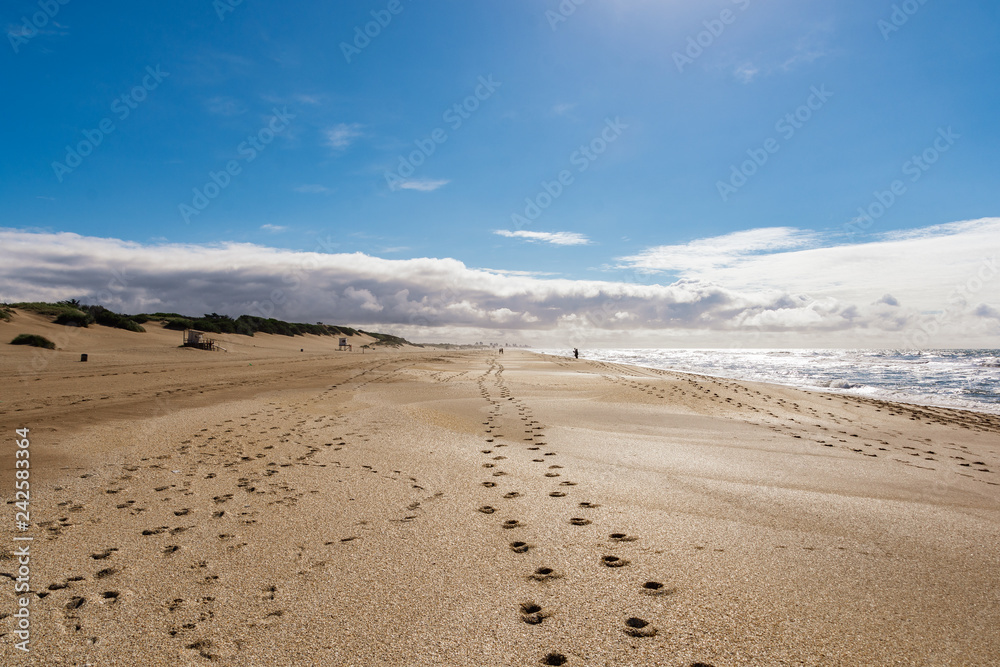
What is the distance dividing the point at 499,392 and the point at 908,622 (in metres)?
12.2

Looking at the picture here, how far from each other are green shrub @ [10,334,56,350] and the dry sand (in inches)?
731

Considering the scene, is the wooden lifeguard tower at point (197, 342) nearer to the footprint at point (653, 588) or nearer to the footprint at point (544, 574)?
the footprint at point (544, 574)

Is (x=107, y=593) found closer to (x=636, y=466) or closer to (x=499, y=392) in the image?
(x=636, y=466)

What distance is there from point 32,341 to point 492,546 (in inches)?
1111

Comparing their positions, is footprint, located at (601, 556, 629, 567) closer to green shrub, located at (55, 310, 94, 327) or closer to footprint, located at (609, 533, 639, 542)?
footprint, located at (609, 533, 639, 542)

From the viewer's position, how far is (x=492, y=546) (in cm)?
372

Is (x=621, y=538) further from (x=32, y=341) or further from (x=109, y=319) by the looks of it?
(x=109, y=319)

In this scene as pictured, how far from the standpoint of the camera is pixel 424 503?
15.5ft

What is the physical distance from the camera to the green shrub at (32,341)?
21577mm

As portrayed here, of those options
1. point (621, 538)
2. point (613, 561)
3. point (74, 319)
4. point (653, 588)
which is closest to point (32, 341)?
point (74, 319)

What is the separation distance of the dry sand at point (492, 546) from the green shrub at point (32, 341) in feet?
60.9

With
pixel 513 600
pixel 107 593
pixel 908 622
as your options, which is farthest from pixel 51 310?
pixel 908 622

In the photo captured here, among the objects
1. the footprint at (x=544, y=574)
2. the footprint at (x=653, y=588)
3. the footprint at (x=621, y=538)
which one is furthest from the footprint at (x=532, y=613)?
the footprint at (x=621, y=538)

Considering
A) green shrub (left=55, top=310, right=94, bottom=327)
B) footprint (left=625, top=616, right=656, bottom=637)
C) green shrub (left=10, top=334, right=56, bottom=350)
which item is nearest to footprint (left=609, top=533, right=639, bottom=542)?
footprint (left=625, top=616, right=656, bottom=637)
